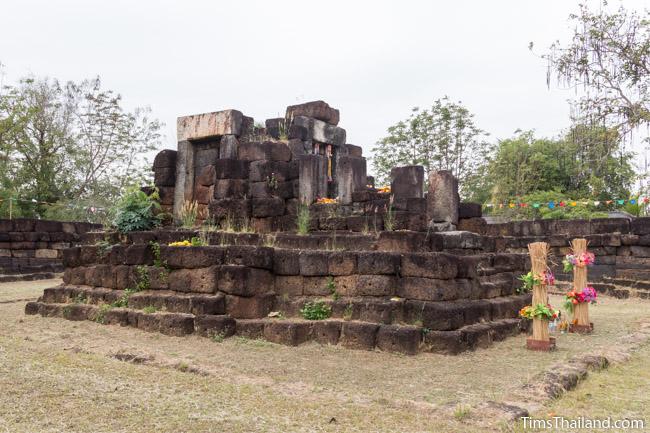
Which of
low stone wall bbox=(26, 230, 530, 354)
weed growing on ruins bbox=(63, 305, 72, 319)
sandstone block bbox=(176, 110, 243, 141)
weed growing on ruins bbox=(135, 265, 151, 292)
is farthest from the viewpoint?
sandstone block bbox=(176, 110, 243, 141)

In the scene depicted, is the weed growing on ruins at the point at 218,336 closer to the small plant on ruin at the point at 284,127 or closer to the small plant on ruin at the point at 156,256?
the small plant on ruin at the point at 156,256

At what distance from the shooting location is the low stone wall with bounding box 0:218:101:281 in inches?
729

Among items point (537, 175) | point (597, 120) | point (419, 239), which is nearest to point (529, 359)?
point (419, 239)

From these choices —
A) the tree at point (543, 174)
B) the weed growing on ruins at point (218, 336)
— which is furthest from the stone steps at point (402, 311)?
the tree at point (543, 174)

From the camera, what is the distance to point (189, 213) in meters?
11.8

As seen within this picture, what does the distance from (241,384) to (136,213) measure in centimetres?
640

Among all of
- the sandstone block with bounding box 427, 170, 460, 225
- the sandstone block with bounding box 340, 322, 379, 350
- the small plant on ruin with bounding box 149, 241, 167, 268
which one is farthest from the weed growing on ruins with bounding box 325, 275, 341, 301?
the sandstone block with bounding box 427, 170, 460, 225

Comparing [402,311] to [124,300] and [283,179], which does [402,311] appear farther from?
[124,300]

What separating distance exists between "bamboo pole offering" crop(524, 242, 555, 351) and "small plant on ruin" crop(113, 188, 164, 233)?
7293mm

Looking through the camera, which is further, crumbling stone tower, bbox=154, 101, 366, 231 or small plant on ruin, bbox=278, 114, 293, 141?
small plant on ruin, bbox=278, 114, 293, 141

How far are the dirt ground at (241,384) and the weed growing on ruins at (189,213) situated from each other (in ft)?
10.2

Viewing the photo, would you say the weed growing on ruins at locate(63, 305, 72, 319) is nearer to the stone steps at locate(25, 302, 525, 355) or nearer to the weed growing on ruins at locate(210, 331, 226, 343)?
the stone steps at locate(25, 302, 525, 355)

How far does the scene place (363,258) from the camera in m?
7.99

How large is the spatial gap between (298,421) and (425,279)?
Answer: 12.1 ft
